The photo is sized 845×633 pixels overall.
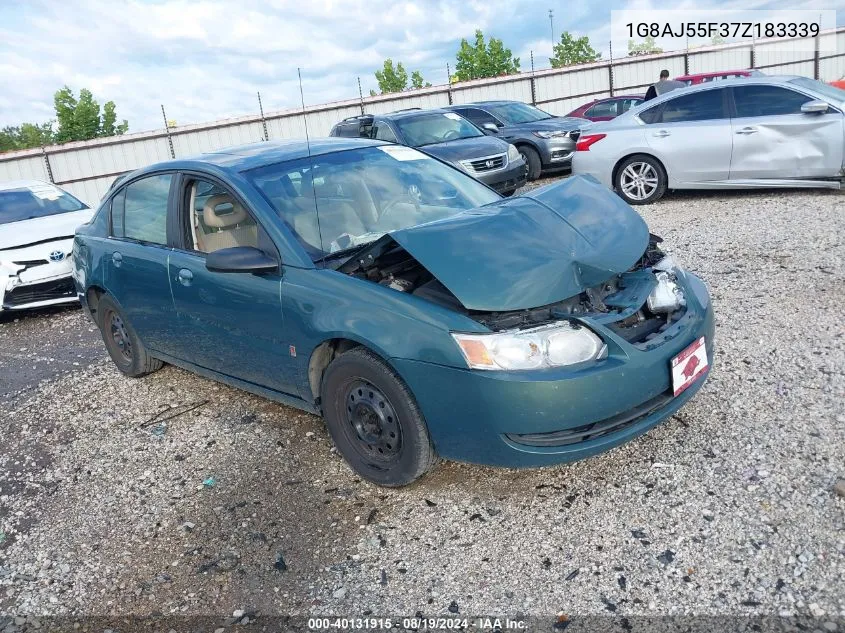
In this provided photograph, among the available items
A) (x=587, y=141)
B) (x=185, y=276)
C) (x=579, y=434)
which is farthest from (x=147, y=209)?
(x=587, y=141)

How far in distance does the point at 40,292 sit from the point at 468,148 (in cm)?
594

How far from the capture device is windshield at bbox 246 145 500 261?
11.9 feet

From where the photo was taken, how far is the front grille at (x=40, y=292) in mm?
7301

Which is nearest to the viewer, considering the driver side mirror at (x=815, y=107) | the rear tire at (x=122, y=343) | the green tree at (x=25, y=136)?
the rear tire at (x=122, y=343)

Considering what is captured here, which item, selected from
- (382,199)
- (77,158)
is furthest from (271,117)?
(382,199)

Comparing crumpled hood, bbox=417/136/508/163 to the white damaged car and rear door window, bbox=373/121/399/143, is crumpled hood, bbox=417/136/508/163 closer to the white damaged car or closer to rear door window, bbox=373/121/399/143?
rear door window, bbox=373/121/399/143

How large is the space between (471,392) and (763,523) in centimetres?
125

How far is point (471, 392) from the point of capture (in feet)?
9.27

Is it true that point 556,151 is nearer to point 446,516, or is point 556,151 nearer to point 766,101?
point 766,101

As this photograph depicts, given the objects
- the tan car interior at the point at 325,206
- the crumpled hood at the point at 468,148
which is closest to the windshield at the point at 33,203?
the crumpled hood at the point at 468,148

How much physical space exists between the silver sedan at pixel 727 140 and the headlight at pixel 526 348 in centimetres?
649

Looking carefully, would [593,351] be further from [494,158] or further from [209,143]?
[209,143]

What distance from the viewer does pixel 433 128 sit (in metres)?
11.4

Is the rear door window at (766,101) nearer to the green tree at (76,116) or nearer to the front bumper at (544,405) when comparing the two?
the front bumper at (544,405)
